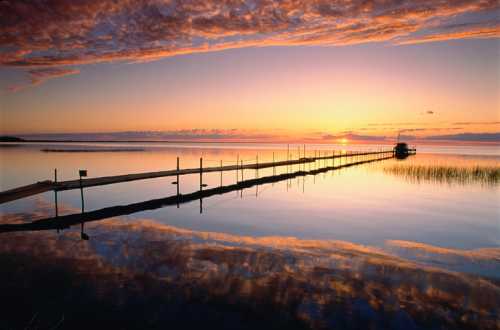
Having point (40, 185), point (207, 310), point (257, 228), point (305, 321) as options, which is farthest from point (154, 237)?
point (40, 185)

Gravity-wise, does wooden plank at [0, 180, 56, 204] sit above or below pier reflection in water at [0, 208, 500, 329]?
above

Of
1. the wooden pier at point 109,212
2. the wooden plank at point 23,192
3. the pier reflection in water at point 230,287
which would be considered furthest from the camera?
the wooden plank at point 23,192

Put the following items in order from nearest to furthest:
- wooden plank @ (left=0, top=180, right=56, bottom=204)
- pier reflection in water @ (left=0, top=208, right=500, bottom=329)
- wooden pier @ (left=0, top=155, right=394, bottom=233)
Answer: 1. pier reflection in water @ (left=0, top=208, right=500, bottom=329)
2. wooden pier @ (left=0, top=155, right=394, bottom=233)
3. wooden plank @ (left=0, top=180, right=56, bottom=204)

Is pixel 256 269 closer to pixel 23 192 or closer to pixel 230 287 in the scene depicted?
pixel 230 287

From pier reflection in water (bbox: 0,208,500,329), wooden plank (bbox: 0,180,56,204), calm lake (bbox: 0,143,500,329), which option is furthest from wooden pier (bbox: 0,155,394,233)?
wooden plank (bbox: 0,180,56,204)

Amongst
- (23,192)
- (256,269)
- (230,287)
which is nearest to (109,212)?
(23,192)

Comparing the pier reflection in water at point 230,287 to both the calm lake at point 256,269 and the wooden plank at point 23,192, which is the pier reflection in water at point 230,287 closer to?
the calm lake at point 256,269

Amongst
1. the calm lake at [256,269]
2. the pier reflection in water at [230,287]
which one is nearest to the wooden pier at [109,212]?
the calm lake at [256,269]

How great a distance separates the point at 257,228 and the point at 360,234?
4492mm

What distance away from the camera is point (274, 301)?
7.37 metres

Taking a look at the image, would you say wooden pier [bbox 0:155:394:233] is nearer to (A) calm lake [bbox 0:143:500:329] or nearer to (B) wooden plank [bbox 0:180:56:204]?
(A) calm lake [bbox 0:143:500:329]

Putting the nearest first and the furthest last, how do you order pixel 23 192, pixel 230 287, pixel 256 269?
1. pixel 230 287
2. pixel 256 269
3. pixel 23 192

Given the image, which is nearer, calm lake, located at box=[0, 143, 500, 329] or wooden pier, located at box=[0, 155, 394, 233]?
calm lake, located at box=[0, 143, 500, 329]

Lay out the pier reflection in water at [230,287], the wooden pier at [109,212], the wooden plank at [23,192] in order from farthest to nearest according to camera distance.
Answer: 1. the wooden plank at [23,192]
2. the wooden pier at [109,212]
3. the pier reflection in water at [230,287]
